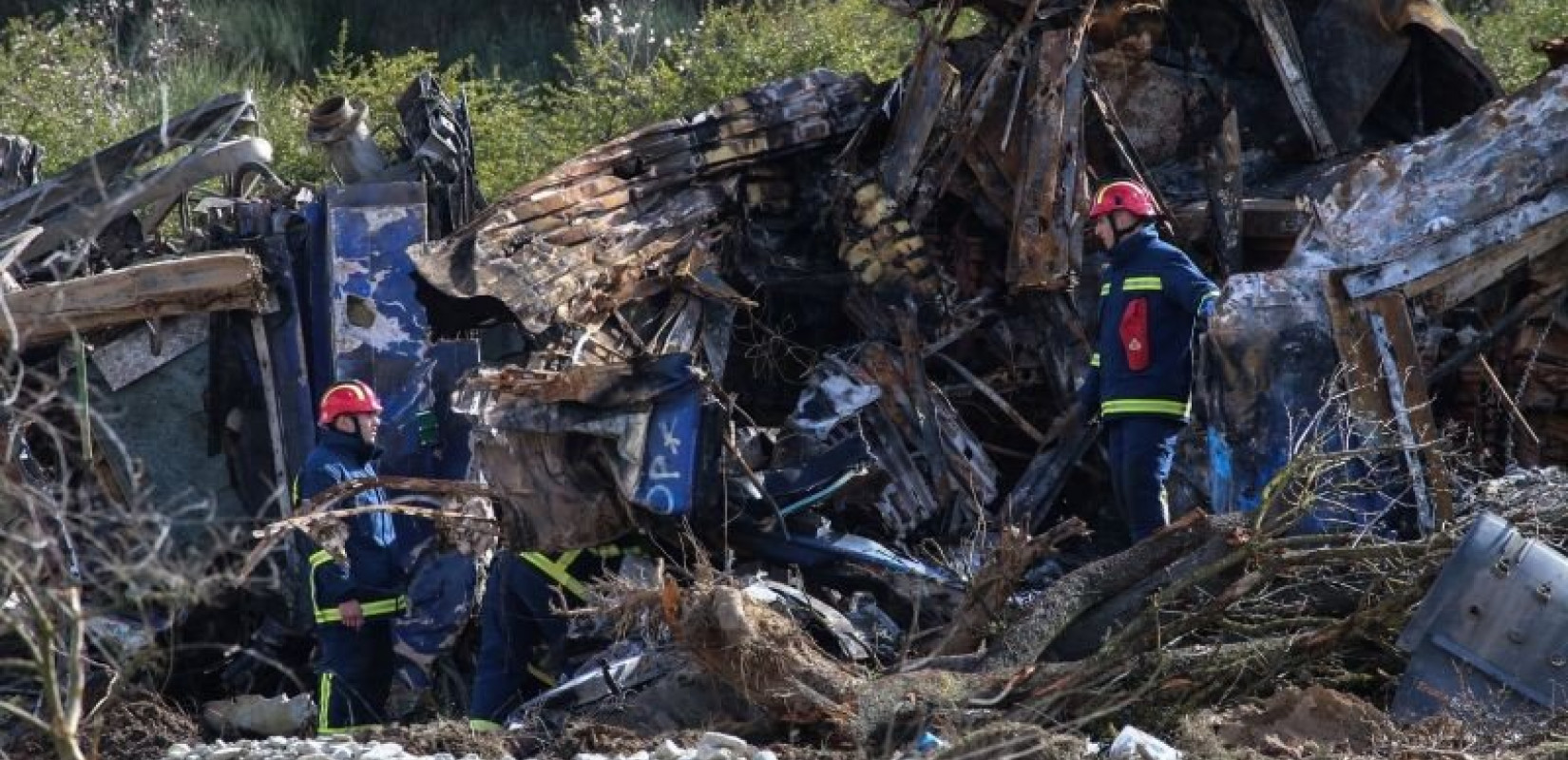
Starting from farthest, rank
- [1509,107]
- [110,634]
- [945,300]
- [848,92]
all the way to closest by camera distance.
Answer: [848,92]
[945,300]
[110,634]
[1509,107]

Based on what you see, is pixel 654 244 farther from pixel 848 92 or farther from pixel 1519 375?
pixel 1519 375

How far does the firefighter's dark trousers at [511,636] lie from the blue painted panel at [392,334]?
154 centimetres

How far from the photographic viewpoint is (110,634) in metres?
8.12

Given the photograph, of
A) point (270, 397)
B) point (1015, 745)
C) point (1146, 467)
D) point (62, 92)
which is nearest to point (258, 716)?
point (270, 397)

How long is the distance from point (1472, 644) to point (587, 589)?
8.46 feet

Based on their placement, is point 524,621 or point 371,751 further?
point 524,621

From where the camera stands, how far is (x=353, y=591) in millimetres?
7598

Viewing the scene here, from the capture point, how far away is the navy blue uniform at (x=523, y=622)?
23.4ft

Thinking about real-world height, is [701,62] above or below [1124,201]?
below

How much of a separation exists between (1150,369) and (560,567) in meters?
2.10

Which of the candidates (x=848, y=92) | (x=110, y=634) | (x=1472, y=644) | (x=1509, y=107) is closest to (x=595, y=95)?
(x=848, y=92)

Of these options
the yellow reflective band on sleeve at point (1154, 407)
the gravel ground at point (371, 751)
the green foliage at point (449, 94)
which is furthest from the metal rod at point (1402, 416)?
the green foliage at point (449, 94)

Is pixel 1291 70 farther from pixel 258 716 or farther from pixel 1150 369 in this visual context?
pixel 258 716

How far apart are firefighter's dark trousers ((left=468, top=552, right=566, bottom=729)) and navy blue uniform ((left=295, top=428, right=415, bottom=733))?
1.69ft
